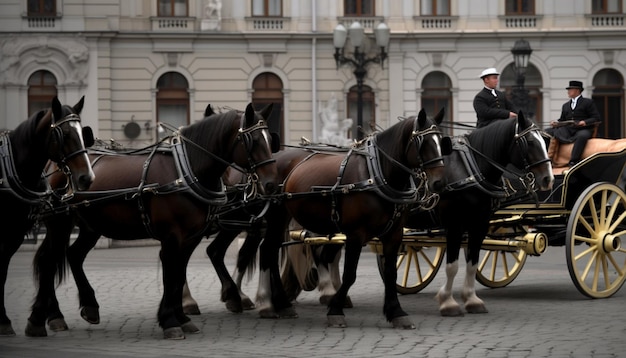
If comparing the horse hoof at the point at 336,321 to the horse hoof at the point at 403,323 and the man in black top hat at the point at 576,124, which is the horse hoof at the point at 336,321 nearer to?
the horse hoof at the point at 403,323

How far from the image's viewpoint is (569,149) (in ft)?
49.3

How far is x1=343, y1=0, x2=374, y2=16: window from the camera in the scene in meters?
44.2

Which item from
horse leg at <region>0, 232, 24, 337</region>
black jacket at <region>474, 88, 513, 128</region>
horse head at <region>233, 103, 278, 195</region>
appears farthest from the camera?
black jacket at <region>474, 88, 513, 128</region>

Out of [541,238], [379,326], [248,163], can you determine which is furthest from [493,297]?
[248,163]

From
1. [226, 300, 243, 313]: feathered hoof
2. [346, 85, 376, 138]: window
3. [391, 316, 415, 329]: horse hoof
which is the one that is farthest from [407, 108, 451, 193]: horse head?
[346, 85, 376, 138]: window

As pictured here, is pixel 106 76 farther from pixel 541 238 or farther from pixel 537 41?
pixel 541 238

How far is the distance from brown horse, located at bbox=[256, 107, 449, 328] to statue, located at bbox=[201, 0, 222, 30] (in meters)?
31.1

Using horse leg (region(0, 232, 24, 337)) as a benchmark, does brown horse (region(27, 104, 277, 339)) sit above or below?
above

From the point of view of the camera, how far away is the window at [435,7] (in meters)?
44.1

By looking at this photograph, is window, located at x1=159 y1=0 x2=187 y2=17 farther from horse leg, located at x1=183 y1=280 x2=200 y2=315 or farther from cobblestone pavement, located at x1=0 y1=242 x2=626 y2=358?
horse leg, located at x1=183 y1=280 x2=200 y2=315

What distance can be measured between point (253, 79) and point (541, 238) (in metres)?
31.1

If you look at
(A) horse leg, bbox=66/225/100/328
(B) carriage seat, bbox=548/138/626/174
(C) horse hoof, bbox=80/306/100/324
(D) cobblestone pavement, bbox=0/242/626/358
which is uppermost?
(B) carriage seat, bbox=548/138/626/174

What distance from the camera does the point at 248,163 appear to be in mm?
11352

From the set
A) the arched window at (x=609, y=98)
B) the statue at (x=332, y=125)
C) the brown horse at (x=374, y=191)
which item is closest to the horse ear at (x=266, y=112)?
the brown horse at (x=374, y=191)
